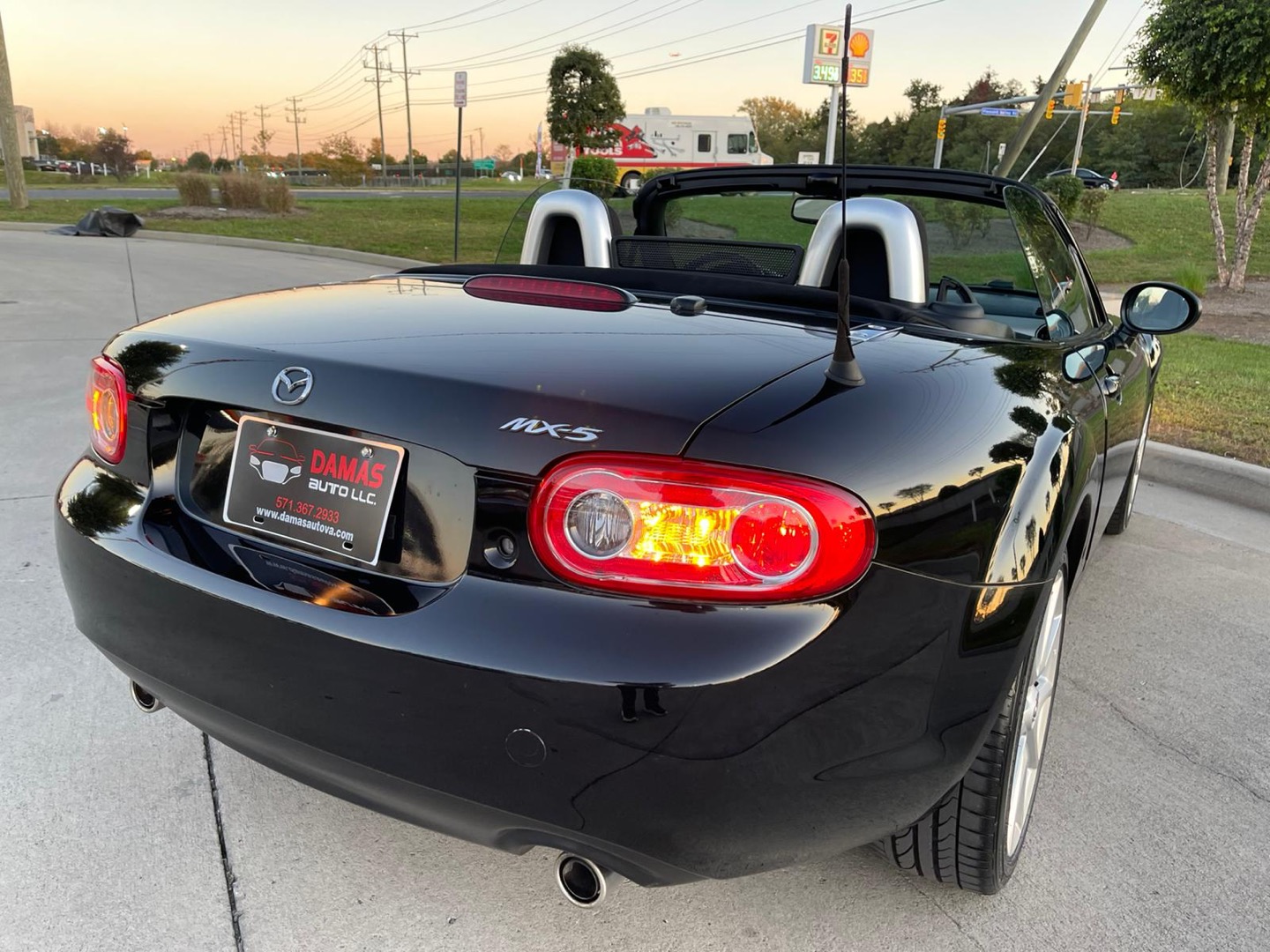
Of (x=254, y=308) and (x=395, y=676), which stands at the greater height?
(x=254, y=308)

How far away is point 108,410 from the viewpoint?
6.58 ft

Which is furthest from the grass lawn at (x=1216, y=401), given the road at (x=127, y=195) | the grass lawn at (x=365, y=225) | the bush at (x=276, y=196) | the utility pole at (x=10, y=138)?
the road at (x=127, y=195)

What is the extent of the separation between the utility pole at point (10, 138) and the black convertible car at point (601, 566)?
76.4ft

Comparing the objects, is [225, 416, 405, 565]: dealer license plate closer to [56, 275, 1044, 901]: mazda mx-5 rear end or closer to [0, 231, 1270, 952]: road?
[56, 275, 1044, 901]: mazda mx-5 rear end

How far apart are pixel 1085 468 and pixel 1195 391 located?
5.33m

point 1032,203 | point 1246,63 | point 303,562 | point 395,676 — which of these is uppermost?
point 1246,63

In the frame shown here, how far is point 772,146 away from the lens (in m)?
73.1

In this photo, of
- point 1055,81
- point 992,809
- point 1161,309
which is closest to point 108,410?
point 992,809

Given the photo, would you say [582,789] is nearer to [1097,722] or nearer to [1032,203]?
[1097,722]

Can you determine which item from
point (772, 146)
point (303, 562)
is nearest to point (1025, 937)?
point (303, 562)

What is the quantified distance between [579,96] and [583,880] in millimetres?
30559

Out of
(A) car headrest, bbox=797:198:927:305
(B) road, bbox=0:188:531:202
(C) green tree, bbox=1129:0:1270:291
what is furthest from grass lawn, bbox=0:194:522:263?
(A) car headrest, bbox=797:198:927:305

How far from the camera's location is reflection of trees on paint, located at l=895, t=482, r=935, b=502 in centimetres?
145

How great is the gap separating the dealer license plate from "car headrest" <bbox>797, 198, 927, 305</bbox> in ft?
4.34
